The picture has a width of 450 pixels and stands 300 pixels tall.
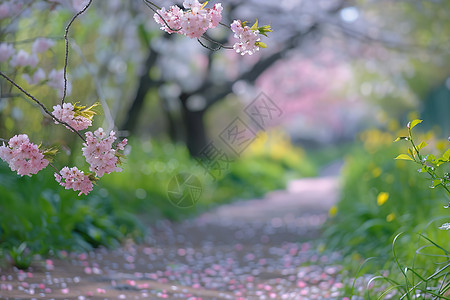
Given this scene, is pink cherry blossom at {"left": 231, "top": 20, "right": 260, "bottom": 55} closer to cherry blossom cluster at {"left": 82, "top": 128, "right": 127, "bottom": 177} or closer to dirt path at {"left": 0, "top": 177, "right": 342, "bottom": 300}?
cherry blossom cluster at {"left": 82, "top": 128, "right": 127, "bottom": 177}

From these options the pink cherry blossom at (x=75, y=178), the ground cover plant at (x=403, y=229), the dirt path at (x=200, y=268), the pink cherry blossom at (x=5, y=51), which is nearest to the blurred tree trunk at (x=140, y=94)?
the dirt path at (x=200, y=268)

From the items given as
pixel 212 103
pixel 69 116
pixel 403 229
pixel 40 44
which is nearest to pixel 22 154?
pixel 69 116

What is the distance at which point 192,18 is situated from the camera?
1902 millimetres

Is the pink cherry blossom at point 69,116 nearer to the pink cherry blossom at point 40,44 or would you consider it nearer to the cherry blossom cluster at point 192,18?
the cherry blossom cluster at point 192,18

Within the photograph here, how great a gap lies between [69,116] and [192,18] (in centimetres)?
57

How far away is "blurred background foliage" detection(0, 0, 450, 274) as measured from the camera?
364 centimetres

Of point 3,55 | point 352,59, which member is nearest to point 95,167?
point 3,55

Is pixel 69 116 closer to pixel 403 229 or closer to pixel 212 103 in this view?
pixel 403 229

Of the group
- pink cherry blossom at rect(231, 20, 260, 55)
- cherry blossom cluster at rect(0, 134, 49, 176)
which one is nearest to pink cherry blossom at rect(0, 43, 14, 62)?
cherry blossom cluster at rect(0, 134, 49, 176)

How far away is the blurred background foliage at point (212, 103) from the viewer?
3641mm

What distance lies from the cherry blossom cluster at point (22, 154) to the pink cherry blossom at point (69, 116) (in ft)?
0.44

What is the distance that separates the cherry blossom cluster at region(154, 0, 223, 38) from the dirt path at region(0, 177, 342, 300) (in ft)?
4.53

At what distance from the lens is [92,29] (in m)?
5.82

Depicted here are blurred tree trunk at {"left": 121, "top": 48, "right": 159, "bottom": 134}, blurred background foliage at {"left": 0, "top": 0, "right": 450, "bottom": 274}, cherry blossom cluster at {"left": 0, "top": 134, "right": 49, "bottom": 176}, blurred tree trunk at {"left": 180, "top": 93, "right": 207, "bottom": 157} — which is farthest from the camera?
blurred tree trunk at {"left": 180, "top": 93, "right": 207, "bottom": 157}
